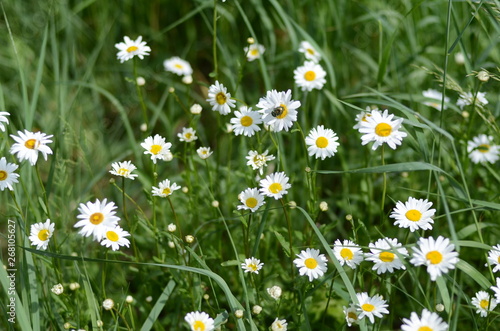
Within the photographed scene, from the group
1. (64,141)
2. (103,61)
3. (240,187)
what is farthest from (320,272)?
(103,61)

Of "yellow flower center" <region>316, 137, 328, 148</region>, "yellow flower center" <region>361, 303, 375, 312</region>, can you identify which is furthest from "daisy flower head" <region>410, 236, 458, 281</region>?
"yellow flower center" <region>316, 137, 328, 148</region>

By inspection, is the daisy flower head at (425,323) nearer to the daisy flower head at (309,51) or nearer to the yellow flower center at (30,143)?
the yellow flower center at (30,143)

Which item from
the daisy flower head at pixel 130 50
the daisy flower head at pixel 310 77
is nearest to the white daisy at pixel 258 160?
the daisy flower head at pixel 310 77

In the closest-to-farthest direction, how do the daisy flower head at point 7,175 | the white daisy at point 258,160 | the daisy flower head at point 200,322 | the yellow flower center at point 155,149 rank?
the daisy flower head at point 200,322
the daisy flower head at point 7,175
the white daisy at point 258,160
the yellow flower center at point 155,149

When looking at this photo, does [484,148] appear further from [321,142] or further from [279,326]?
[279,326]

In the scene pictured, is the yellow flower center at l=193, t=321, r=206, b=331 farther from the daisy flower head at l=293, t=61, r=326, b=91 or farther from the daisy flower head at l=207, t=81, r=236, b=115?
the daisy flower head at l=293, t=61, r=326, b=91

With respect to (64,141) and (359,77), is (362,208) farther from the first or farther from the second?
(64,141)

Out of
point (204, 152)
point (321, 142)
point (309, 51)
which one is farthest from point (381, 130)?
point (309, 51)
